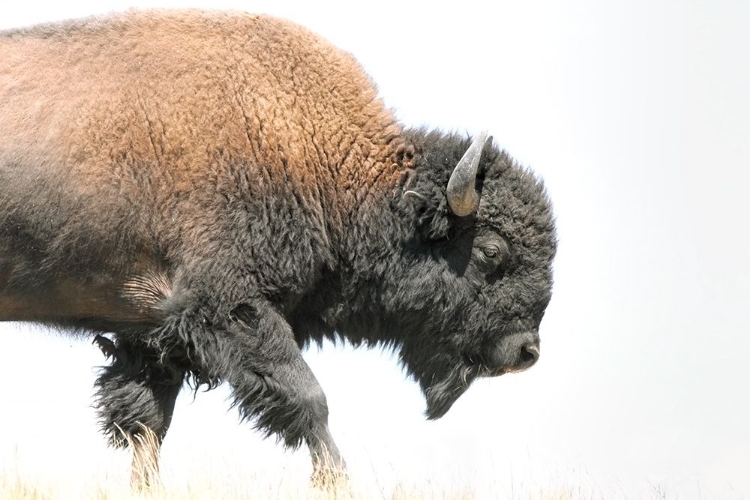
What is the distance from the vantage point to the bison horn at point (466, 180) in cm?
789

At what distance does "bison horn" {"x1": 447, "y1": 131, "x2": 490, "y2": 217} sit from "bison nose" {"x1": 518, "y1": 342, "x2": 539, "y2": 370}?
1.01 meters

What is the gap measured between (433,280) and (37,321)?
2515 mm

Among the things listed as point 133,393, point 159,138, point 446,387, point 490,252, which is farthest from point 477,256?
point 133,393

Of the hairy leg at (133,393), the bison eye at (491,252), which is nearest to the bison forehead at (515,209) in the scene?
the bison eye at (491,252)

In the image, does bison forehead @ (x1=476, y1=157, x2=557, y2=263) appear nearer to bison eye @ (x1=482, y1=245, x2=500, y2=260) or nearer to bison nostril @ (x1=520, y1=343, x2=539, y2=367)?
bison eye @ (x1=482, y1=245, x2=500, y2=260)

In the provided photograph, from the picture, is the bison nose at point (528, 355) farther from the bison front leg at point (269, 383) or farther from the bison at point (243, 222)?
the bison front leg at point (269, 383)

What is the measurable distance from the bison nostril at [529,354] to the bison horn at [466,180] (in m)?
1.02

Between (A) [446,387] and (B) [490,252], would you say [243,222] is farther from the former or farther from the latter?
(A) [446,387]

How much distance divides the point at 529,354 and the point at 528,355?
0.01 metres

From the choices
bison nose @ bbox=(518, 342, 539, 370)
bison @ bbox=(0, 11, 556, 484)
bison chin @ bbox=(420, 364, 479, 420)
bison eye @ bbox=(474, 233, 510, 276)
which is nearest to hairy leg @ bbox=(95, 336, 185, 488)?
bison @ bbox=(0, 11, 556, 484)

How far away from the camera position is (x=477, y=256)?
816cm

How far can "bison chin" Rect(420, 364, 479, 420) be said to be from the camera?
8.50 m

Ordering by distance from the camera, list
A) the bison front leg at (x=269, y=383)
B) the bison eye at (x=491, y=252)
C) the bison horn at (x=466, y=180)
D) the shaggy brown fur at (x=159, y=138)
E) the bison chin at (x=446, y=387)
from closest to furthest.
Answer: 1. the shaggy brown fur at (x=159, y=138)
2. the bison front leg at (x=269, y=383)
3. the bison horn at (x=466, y=180)
4. the bison eye at (x=491, y=252)
5. the bison chin at (x=446, y=387)

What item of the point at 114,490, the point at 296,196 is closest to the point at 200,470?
the point at 114,490
